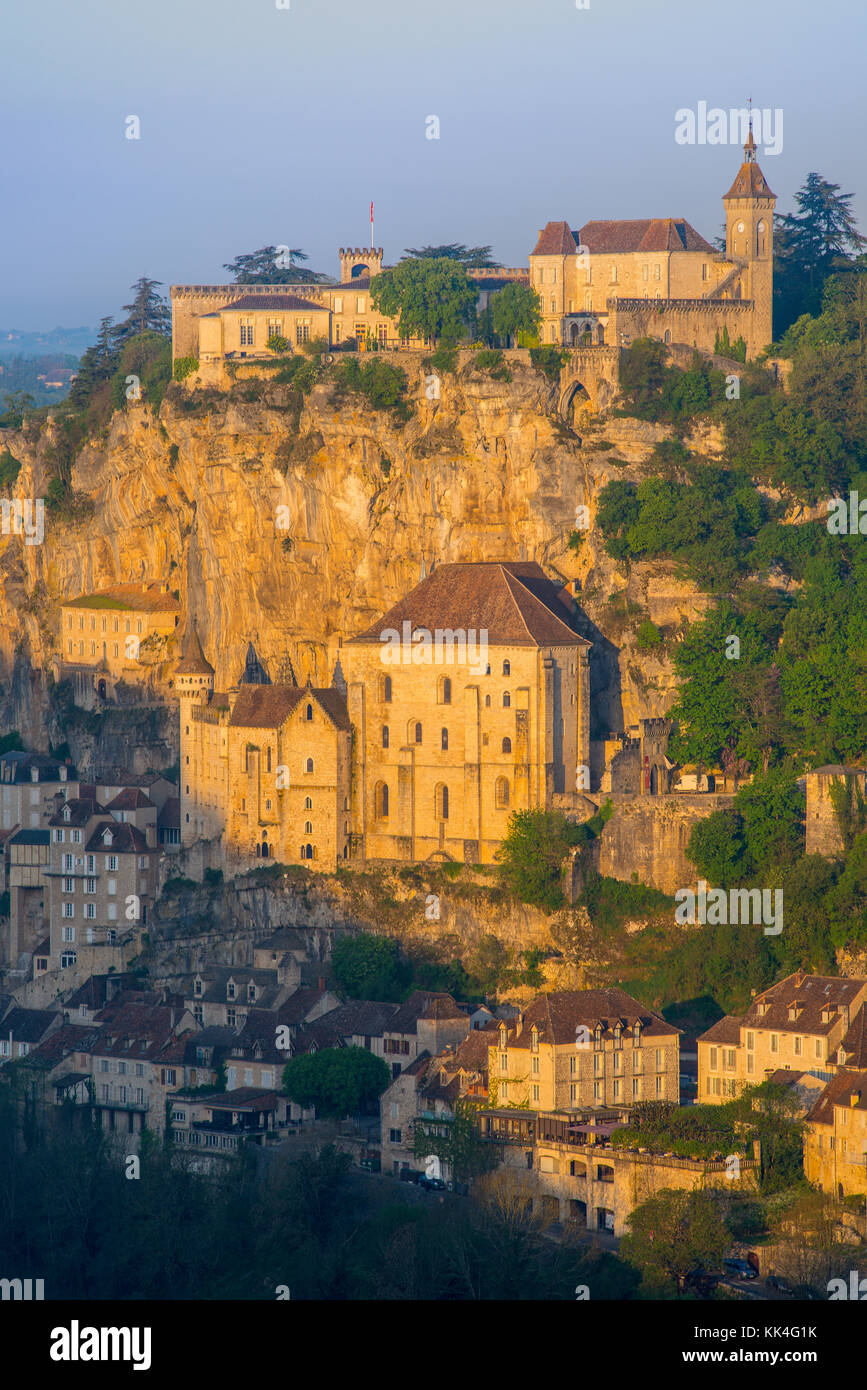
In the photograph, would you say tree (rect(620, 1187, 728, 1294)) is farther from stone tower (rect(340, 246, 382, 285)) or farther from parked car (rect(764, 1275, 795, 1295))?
stone tower (rect(340, 246, 382, 285))

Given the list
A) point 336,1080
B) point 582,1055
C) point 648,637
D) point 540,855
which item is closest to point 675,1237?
point 582,1055

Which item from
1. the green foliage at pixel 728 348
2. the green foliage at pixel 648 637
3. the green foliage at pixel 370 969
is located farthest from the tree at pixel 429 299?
the green foliage at pixel 370 969

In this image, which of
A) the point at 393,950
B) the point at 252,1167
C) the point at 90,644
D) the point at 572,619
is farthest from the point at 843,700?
the point at 90,644

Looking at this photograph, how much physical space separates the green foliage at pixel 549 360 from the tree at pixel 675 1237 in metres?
33.9

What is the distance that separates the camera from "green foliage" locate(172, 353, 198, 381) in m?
107

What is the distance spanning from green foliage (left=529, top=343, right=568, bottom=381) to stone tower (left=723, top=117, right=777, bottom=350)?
7695mm

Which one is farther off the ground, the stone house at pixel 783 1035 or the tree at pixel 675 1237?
the stone house at pixel 783 1035

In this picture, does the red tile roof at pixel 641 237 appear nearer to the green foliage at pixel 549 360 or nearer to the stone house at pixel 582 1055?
the green foliage at pixel 549 360

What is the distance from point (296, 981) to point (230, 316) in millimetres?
27451

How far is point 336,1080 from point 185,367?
33298 millimetres

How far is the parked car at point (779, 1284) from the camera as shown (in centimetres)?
7156

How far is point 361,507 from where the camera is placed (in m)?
100

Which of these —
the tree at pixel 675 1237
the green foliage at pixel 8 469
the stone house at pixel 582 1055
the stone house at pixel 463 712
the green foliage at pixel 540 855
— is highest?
the green foliage at pixel 8 469
